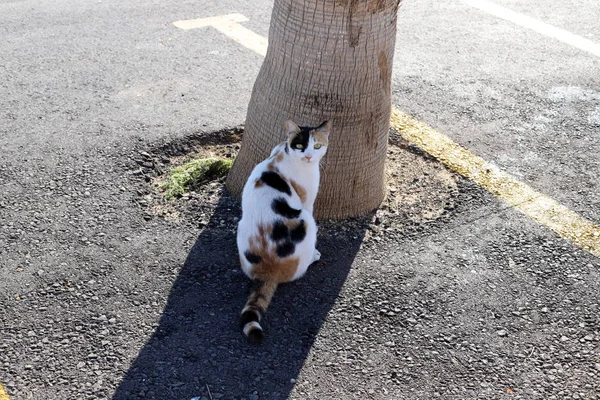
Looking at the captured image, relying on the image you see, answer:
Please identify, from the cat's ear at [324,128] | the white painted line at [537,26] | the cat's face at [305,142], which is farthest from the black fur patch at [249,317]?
the white painted line at [537,26]

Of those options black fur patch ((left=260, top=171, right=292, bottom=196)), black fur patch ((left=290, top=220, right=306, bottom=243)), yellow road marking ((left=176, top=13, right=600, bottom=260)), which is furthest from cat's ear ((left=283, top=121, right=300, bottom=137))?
yellow road marking ((left=176, top=13, right=600, bottom=260))

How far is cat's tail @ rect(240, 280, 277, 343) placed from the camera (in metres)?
4.16

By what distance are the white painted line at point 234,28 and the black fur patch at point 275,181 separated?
374 centimetres

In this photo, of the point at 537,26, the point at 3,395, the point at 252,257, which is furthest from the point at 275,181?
the point at 537,26

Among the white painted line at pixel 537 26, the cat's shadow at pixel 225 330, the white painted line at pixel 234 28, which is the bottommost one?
the cat's shadow at pixel 225 330

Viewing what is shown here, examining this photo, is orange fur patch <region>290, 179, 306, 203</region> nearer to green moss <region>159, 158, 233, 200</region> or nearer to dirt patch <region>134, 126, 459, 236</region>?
dirt patch <region>134, 126, 459, 236</region>

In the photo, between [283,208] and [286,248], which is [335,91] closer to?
[283,208]

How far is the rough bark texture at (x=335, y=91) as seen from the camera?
4.75 meters

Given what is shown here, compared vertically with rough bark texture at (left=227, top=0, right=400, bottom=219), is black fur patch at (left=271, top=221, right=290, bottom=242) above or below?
below

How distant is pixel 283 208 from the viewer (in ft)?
14.6

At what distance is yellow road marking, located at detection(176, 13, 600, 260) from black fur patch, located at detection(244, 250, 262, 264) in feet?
7.57

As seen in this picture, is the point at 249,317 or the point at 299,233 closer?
the point at 249,317

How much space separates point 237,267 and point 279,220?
637 mm

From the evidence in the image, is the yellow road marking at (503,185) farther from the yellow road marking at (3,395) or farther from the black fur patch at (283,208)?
the yellow road marking at (3,395)
